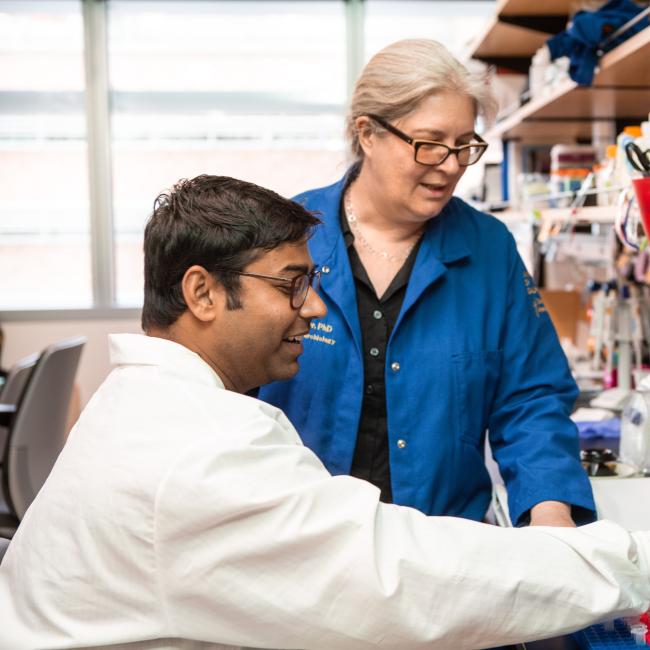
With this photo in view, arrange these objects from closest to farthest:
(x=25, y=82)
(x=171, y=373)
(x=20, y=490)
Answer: (x=171, y=373), (x=20, y=490), (x=25, y=82)

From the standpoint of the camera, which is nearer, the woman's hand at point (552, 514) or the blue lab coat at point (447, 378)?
the woman's hand at point (552, 514)

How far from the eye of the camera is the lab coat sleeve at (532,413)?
141 centimetres

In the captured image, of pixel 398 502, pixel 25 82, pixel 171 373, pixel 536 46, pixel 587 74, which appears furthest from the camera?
pixel 25 82

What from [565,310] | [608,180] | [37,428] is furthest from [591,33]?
[37,428]

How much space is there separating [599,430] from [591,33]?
1019 millimetres

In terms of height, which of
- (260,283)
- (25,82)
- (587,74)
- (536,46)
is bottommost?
(260,283)

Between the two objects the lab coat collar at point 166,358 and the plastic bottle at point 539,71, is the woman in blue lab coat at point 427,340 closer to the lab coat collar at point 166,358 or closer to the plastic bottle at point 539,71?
the lab coat collar at point 166,358

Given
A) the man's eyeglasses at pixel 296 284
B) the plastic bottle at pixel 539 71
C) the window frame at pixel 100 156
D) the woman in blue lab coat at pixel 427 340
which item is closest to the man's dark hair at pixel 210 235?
the man's eyeglasses at pixel 296 284

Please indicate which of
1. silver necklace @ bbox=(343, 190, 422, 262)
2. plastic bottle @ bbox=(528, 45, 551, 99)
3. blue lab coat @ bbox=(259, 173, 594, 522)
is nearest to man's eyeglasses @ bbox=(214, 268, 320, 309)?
blue lab coat @ bbox=(259, 173, 594, 522)

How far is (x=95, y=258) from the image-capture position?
5.38m

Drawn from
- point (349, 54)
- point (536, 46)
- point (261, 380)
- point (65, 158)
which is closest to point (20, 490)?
point (261, 380)

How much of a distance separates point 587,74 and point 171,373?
1.43 m

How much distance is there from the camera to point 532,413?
1528mm

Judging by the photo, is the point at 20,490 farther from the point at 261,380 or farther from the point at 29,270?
the point at 29,270
